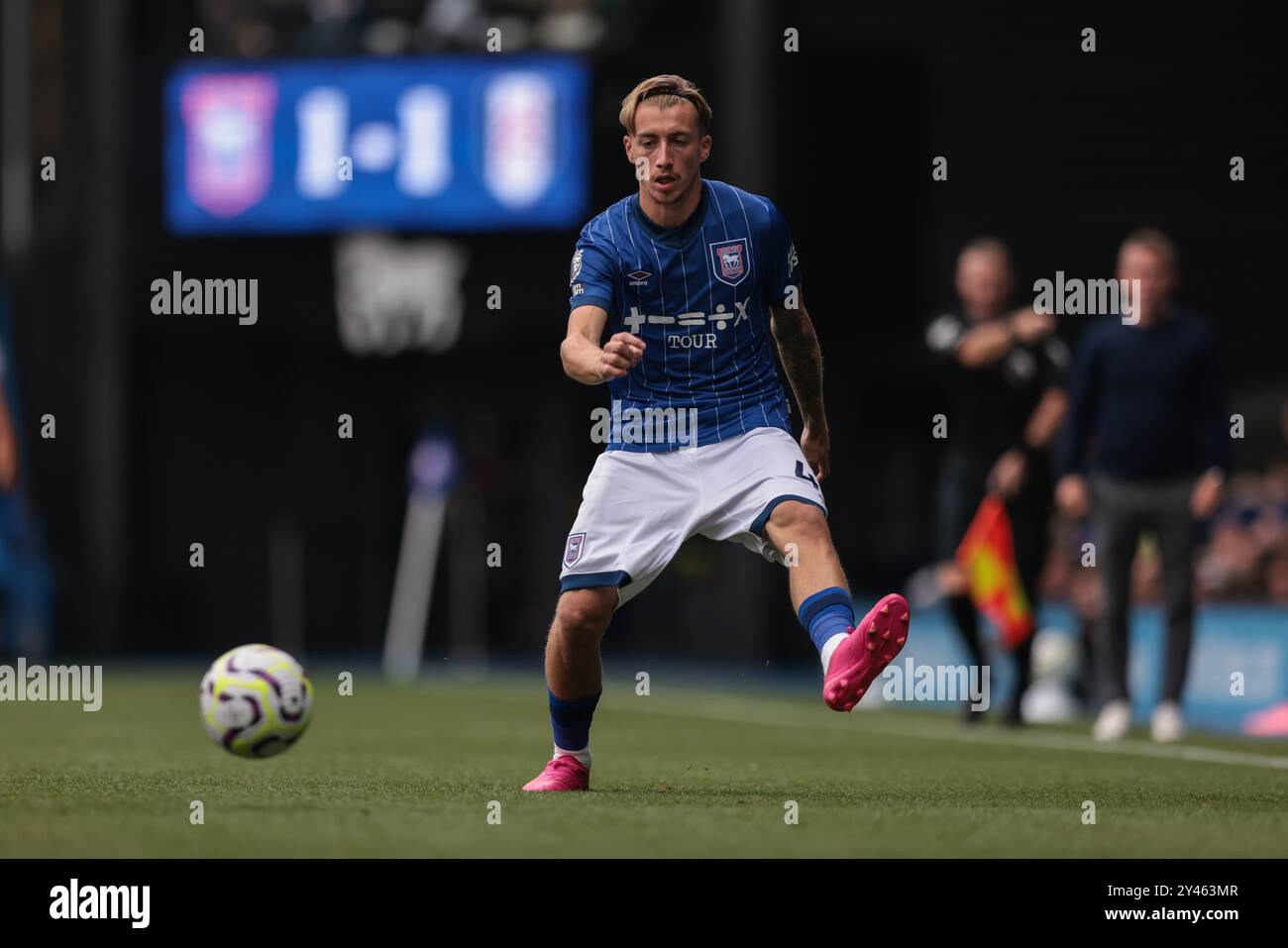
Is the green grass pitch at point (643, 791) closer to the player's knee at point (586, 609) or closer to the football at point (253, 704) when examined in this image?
the football at point (253, 704)

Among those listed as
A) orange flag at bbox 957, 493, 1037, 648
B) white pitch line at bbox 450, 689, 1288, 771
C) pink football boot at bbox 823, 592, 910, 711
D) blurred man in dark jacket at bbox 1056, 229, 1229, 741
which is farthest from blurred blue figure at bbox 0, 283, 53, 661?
pink football boot at bbox 823, 592, 910, 711

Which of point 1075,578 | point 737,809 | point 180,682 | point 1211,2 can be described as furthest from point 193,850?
point 1211,2

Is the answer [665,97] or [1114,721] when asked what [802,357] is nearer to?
[665,97]

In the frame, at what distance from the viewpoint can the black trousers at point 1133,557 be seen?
35.1 ft

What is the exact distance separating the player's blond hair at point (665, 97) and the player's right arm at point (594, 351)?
60 centimetres

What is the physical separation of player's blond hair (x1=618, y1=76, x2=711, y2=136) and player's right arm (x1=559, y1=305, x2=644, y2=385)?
601mm

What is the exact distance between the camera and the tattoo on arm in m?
6.85

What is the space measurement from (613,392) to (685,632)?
16.2 meters

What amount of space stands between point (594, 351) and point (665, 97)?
883 mm

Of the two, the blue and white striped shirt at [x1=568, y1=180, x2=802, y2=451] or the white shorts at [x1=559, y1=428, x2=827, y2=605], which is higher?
the blue and white striped shirt at [x1=568, y1=180, x2=802, y2=451]

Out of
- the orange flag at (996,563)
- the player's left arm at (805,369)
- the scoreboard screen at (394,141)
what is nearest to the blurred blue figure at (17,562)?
the scoreboard screen at (394,141)

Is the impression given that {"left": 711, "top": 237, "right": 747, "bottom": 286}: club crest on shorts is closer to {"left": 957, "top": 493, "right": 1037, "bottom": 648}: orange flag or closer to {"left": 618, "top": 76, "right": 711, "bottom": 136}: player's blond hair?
{"left": 618, "top": 76, "right": 711, "bottom": 136}: player's blond hair

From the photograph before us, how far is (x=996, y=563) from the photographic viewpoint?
1144 cm

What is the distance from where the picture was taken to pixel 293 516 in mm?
23953
